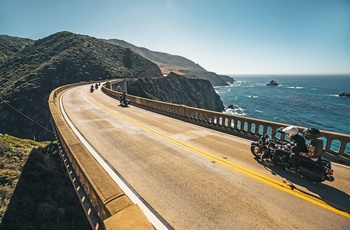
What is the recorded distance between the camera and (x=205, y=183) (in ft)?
18.5

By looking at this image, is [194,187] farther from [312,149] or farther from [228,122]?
[228,122]

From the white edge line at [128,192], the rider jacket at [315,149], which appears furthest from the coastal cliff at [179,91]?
the rider jacket at [315,149]

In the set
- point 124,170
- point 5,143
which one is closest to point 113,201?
point 124,170

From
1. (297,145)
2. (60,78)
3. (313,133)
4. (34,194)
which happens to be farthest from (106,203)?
(60,78)

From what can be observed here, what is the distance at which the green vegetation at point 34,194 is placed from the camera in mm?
8391

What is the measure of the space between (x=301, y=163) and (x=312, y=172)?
37 centimetres

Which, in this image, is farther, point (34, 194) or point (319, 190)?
point (34, 194)

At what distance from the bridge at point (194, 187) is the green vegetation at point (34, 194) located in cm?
316

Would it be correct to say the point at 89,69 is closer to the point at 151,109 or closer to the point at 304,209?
the point at 151,109

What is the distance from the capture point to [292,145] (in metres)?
5.98

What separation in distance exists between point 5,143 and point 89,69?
190 ft

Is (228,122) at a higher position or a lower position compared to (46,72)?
lower

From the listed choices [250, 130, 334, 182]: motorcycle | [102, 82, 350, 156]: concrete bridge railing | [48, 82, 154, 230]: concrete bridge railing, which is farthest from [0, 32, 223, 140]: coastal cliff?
[250, 130, 334, 182]: motorcycle

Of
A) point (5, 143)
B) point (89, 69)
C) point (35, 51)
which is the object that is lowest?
point (5, 143)
